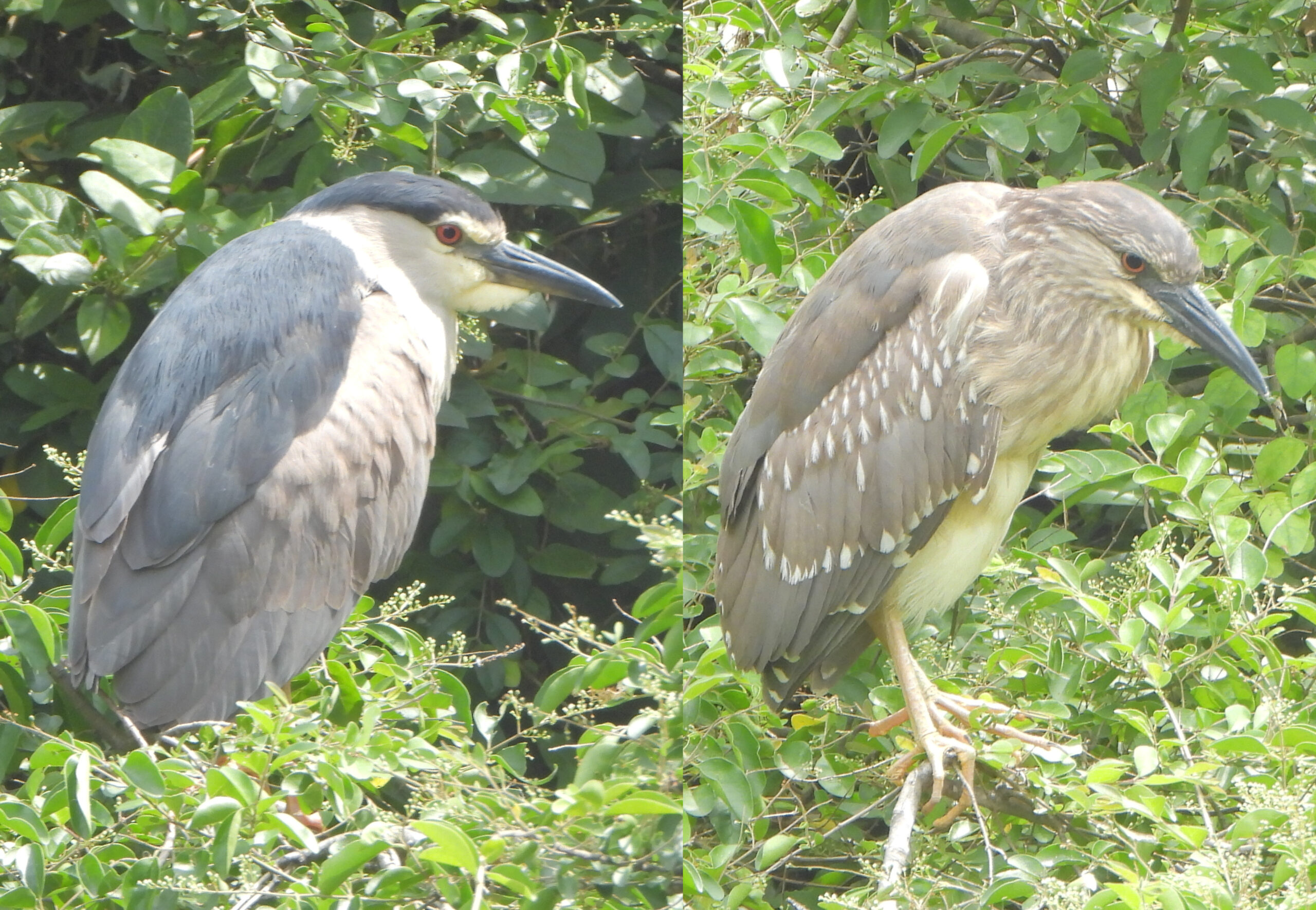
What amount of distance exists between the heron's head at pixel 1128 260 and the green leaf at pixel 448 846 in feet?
2.60

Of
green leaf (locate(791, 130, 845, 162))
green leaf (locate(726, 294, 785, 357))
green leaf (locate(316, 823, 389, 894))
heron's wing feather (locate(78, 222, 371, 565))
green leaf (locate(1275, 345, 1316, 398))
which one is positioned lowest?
green leaf (locate(316, 823, 389, 894))

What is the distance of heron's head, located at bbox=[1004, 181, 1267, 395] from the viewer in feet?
4.26

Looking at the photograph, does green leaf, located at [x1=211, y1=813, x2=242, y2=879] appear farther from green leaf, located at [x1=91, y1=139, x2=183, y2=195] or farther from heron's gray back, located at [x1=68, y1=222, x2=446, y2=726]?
green leaf, located at [x1=91, y1=139, x2=183, y2=195]

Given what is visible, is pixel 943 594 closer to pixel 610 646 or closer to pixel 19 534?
pixel 610 646

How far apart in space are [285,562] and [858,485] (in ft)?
2.05

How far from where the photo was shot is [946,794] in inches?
53.1

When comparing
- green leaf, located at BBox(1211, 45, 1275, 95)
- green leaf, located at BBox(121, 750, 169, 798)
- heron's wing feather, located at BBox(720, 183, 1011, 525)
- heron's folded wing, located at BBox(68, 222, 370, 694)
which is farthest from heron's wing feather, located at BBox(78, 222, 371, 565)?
green leaf, located at BBox(1211, 45, 1275, 95)

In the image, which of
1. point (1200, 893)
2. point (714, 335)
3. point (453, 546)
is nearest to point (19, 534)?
point (453, 546)

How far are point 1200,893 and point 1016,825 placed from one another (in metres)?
0.18

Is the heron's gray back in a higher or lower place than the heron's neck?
lower

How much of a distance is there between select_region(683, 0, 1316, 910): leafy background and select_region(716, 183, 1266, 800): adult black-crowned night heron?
32 millimetres

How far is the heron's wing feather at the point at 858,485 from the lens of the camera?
4.71 feet

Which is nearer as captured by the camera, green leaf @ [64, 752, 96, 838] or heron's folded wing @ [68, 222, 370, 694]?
green leaf @ [64, 752, 96, 838]

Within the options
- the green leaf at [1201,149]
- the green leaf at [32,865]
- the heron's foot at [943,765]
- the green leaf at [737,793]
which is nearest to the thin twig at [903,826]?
the heron's foot at [943,765]
